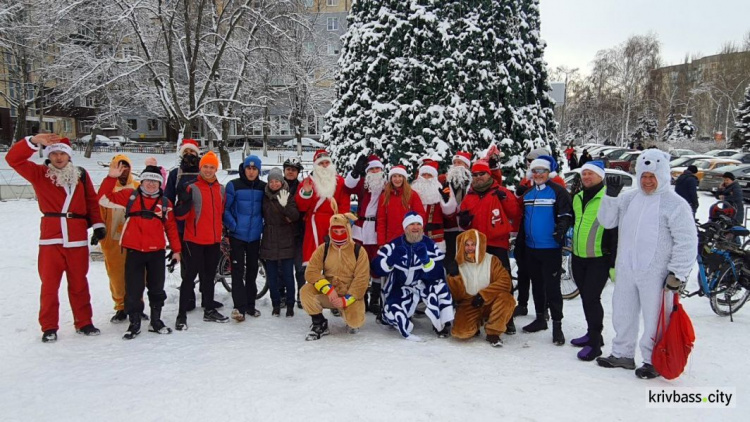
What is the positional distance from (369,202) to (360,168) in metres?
0.43

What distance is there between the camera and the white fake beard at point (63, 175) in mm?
4844

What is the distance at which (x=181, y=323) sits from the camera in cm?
533

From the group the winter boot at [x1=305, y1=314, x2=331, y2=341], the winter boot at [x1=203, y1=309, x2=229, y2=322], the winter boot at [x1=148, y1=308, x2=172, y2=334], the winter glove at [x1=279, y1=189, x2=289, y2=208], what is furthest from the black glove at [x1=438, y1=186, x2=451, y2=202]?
the winter boot at [x1=148, y1=308, x2=172, y2=334]

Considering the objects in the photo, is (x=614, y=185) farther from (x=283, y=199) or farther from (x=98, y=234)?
(x=98, y=234)

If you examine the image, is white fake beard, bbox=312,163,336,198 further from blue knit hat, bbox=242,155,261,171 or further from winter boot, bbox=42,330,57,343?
winter boot, bbox=42,330,57,343

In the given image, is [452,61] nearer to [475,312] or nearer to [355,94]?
[355,94]

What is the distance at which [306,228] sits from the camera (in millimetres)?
5812

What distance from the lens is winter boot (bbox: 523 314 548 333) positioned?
17.7ft

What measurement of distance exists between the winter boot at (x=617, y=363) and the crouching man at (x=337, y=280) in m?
2.36

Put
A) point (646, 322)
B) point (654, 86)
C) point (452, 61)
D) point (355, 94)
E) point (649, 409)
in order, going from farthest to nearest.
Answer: point (654, 86) → point (355, 94) → point (452, 61) → point (646, 322) → point (649, 409)

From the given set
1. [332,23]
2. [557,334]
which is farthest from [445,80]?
[332,23]

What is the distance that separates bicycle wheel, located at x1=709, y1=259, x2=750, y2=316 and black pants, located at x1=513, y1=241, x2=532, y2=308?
2.39 m

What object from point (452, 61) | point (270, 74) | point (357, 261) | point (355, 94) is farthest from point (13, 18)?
point (357, 261)

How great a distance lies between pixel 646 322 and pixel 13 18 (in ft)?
101
